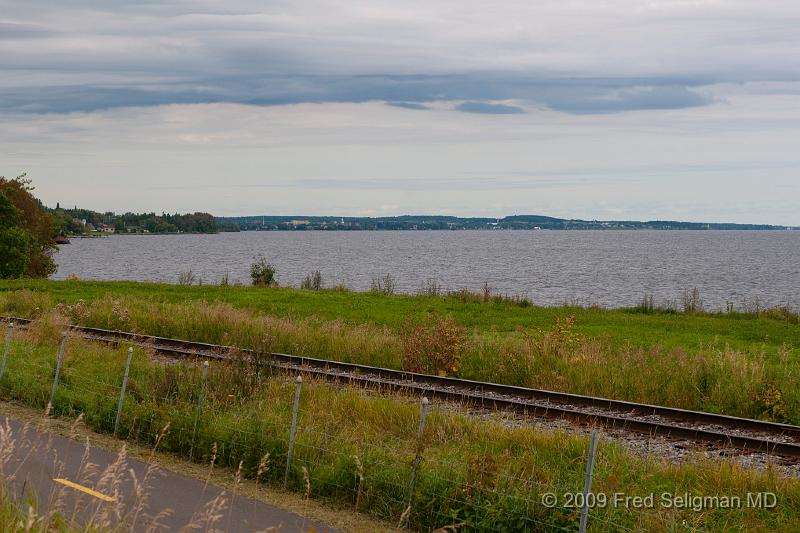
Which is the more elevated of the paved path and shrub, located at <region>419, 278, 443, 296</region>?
shrub, located at <region>419, 278, 443, 296</region>

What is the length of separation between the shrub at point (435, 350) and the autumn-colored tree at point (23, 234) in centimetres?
4463

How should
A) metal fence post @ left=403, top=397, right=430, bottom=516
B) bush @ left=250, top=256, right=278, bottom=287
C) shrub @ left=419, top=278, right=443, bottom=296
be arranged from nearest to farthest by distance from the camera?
metal fence post @ left=403, top=397, right=430, bottom=516 < shrub @ left=419, top=278, right=443, bottom=296 < bush @ left=250, top=256, right=278, bottom=287

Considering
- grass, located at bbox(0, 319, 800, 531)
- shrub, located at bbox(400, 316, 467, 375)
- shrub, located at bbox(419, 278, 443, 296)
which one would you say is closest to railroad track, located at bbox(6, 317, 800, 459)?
shrub, located at bbox(400, 316, 467, 375)

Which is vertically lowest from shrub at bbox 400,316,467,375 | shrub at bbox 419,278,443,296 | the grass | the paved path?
the paved path

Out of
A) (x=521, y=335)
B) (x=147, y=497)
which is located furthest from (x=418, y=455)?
(x=521, y=335)

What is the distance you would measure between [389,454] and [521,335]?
1584 centimetres

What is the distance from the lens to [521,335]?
27.0 metres

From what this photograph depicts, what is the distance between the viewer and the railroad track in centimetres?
1424

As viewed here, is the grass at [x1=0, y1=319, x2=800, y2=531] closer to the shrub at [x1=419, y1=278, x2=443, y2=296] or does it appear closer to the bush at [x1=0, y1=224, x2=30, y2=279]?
the shrub at [x1=419, y1=278, x2=443, y2=296]

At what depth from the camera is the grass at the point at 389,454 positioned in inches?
388

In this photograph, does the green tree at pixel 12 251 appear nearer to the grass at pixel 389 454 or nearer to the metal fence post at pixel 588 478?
the grass at pixel 389 454

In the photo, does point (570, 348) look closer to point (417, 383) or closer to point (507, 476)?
point (417, 383)

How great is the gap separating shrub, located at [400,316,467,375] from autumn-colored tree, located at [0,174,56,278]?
44634 millimetres

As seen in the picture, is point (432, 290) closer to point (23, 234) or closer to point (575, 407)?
point (575, 407)
